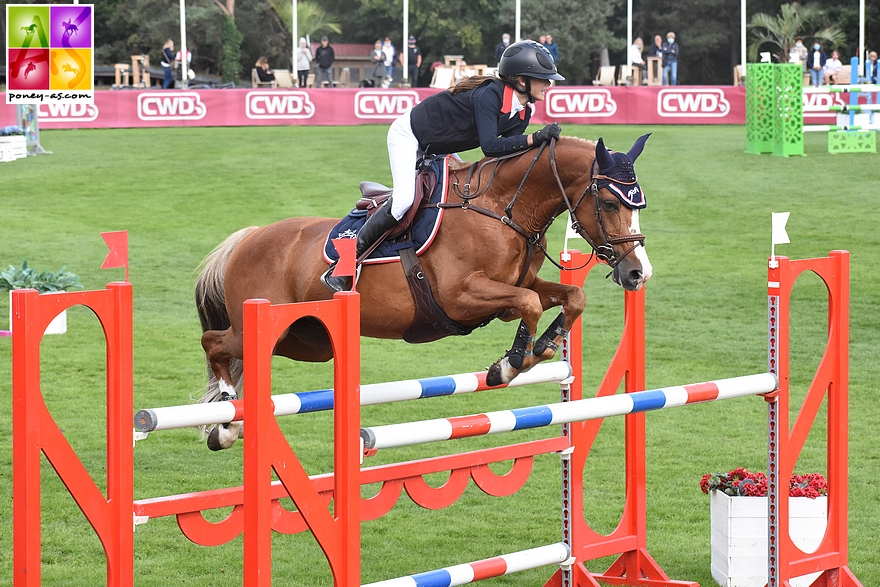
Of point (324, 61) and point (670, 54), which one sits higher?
point (670, 54)

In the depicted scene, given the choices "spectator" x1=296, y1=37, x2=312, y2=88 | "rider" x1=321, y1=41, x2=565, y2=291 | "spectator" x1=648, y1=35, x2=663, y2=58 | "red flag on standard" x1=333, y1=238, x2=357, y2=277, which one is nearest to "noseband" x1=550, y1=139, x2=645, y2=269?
"rider" x1=321, y1=41, x2=565, y2=291

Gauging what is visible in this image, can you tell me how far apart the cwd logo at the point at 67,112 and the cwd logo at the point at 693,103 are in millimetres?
12481

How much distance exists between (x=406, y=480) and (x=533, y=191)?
1.32 m

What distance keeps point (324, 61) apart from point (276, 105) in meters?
3.78

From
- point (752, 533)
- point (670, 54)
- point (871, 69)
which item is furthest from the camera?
point (871, 69)

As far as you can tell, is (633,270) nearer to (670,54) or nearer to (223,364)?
(223,364)

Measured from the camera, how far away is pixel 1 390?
9070 mm

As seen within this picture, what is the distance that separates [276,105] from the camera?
2577 centimetres

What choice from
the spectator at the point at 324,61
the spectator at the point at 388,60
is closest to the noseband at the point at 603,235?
the spectator at the point at 324,61

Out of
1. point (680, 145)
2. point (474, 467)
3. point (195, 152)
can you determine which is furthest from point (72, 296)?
point (680, 145)

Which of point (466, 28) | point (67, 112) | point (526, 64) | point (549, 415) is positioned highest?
point (466, 28)

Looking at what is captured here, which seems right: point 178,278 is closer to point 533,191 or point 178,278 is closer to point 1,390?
point 1,390

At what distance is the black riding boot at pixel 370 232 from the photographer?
490 cm

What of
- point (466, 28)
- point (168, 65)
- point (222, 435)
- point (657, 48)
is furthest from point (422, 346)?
point (466, 28)
